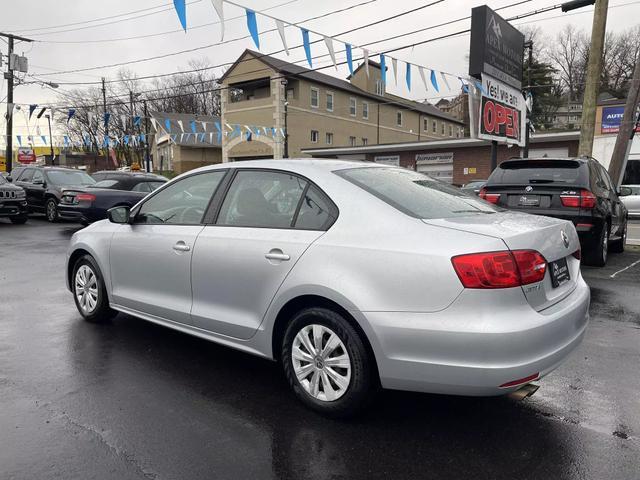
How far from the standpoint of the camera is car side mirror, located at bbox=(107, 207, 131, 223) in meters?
4.61

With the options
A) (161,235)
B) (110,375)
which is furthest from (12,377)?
(161,235)

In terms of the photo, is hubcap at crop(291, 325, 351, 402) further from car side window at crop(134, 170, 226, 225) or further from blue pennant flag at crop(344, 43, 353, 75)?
blue pennant flag at crop(344, 43, 353, 75)

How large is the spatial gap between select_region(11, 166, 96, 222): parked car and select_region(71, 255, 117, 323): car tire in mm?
11662

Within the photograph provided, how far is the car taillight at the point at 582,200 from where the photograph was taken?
7.25m

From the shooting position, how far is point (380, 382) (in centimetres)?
297

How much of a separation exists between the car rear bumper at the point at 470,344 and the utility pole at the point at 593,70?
959cm

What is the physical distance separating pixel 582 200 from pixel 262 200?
5.46 m

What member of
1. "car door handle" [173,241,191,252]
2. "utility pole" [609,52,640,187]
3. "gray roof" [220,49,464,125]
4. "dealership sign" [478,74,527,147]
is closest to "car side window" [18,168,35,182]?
"dealership sign" [478,74,527,147]

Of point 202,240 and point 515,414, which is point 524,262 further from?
point 202,240

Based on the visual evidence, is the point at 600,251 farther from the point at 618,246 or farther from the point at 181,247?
the point at 181,247

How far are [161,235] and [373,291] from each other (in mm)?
2091

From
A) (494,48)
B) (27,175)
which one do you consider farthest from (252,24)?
(27,175)

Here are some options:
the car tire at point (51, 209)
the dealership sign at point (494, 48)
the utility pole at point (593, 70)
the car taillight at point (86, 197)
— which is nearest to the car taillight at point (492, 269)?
the dealership sign at point (494, 48)

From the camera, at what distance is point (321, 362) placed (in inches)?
123
